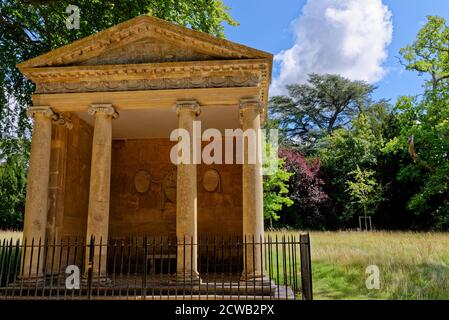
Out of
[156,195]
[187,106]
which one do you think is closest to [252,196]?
[187,106]

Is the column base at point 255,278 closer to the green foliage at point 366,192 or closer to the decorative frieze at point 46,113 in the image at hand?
the decorative frieze at point 46,113

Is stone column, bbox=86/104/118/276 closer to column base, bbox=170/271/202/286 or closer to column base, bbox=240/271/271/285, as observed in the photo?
column base, bbox=170/271/202/286

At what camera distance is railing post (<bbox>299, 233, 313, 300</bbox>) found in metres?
8.02

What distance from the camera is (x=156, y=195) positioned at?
1563cm

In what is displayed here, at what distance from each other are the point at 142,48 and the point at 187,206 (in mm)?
4699

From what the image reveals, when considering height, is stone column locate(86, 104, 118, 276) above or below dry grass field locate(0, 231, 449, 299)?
above

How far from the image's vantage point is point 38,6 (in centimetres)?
1627

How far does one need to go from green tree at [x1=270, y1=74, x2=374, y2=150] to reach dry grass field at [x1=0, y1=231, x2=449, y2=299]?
24.4 m

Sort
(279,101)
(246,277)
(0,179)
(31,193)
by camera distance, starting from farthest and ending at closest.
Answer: (279,101) → (0,179) → (31,193) → (246,277)

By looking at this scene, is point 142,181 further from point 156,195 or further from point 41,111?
point 41,111

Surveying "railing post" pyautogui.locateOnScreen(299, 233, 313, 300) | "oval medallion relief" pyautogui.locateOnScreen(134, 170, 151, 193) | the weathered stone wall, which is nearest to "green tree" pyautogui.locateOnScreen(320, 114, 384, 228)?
the weathered stone wall

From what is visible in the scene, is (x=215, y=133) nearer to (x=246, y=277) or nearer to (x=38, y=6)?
(x=246, y=277)
